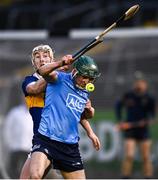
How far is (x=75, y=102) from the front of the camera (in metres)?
8.94

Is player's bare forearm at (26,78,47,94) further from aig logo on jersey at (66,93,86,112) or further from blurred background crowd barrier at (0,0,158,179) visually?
blurred background crowd barrier at (0,0,158,179)

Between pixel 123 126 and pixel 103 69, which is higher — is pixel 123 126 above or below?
below

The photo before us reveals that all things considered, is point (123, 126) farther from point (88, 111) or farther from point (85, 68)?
point (85, 68)

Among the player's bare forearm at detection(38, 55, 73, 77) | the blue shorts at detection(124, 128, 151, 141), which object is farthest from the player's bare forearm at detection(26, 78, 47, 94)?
the blue shorts at detection(124, 128, 151, 141)

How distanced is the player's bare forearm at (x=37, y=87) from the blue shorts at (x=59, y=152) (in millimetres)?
413

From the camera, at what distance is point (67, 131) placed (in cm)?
891

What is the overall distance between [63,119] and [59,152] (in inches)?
12.3

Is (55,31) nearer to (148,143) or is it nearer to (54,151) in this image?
(148,143)

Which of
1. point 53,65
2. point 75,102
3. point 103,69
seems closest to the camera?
point 53,65

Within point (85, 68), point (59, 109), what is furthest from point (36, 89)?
Result: point (85, 68)

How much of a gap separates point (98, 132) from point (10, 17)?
6059 mm

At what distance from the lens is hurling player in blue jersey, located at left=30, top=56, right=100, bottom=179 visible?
886 centimetres

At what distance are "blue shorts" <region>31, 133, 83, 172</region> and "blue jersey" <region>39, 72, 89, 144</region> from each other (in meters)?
0.05

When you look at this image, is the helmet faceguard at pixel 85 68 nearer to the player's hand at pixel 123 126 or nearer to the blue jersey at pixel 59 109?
the blue jersey at pixel 59 109
